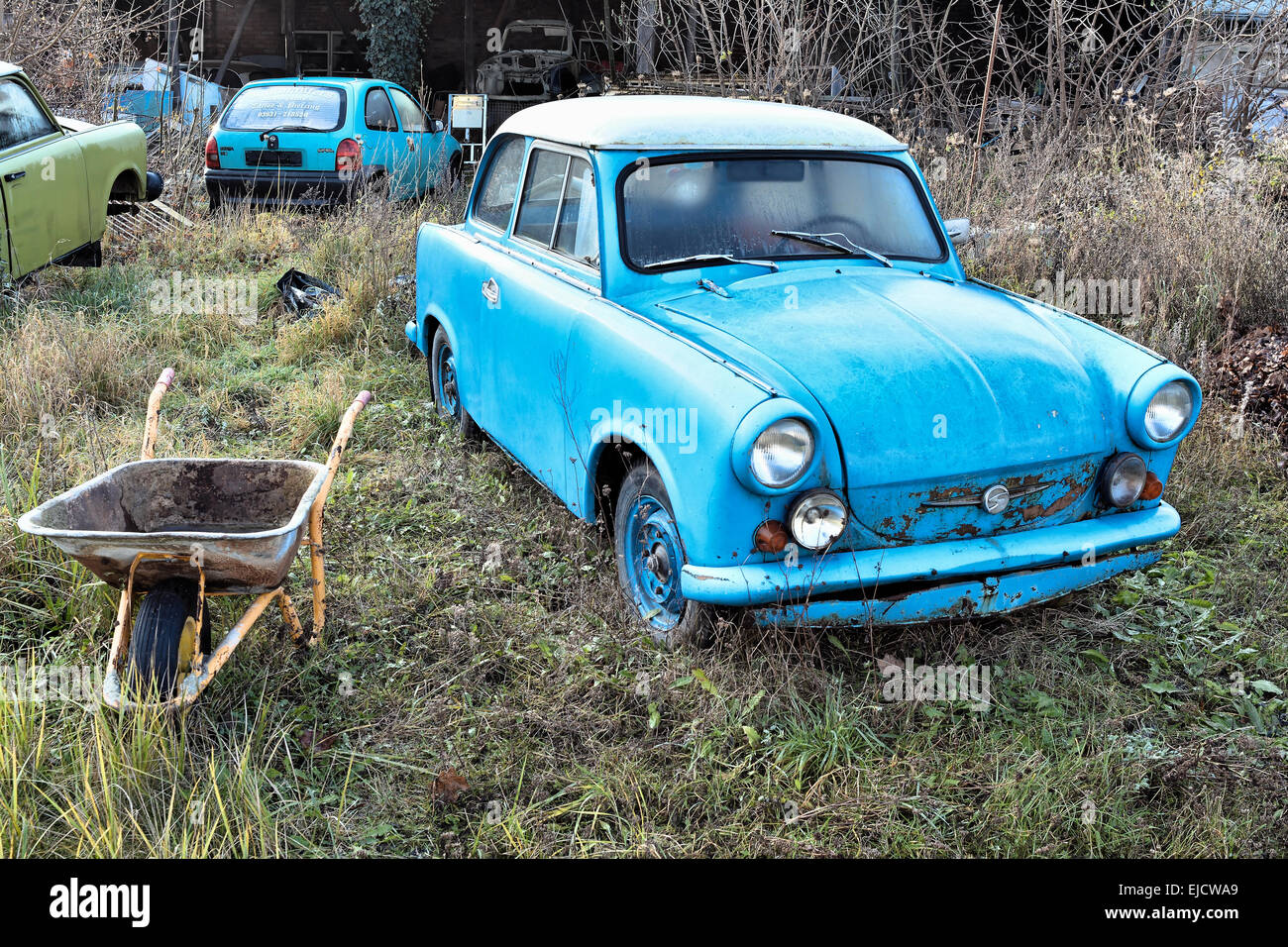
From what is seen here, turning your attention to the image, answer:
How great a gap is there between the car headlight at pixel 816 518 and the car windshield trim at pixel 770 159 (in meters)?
1.28

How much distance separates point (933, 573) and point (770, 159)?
1.87 metres

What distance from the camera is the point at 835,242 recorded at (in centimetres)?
413

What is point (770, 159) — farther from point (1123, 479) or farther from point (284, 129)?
point (284, 129)

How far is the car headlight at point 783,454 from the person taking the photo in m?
2.94

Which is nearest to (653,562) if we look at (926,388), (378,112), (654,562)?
(654,562)

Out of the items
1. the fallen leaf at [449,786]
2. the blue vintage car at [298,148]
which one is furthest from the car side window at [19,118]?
the fallen leaf at [449,786]

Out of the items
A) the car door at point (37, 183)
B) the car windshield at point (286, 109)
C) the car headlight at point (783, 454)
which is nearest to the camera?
the car headlight at point (783, 454)

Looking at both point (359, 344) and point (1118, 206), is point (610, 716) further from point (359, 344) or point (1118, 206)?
point (1118, 206)

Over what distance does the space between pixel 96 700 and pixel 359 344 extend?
13.9 feet

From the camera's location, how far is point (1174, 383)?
3.45 metres

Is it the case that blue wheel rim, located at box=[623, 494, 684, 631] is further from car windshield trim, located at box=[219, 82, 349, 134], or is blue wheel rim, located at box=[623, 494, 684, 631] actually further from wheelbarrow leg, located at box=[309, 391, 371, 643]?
car windshield trim, located at box=[219, 82, 349, 134]

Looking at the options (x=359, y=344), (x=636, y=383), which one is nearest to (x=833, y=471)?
(x=636, y=383)

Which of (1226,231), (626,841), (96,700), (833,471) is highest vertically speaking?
(1226,231)

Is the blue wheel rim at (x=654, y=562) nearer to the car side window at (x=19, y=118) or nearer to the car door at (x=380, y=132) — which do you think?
the car side window at (x=19, y=118)
